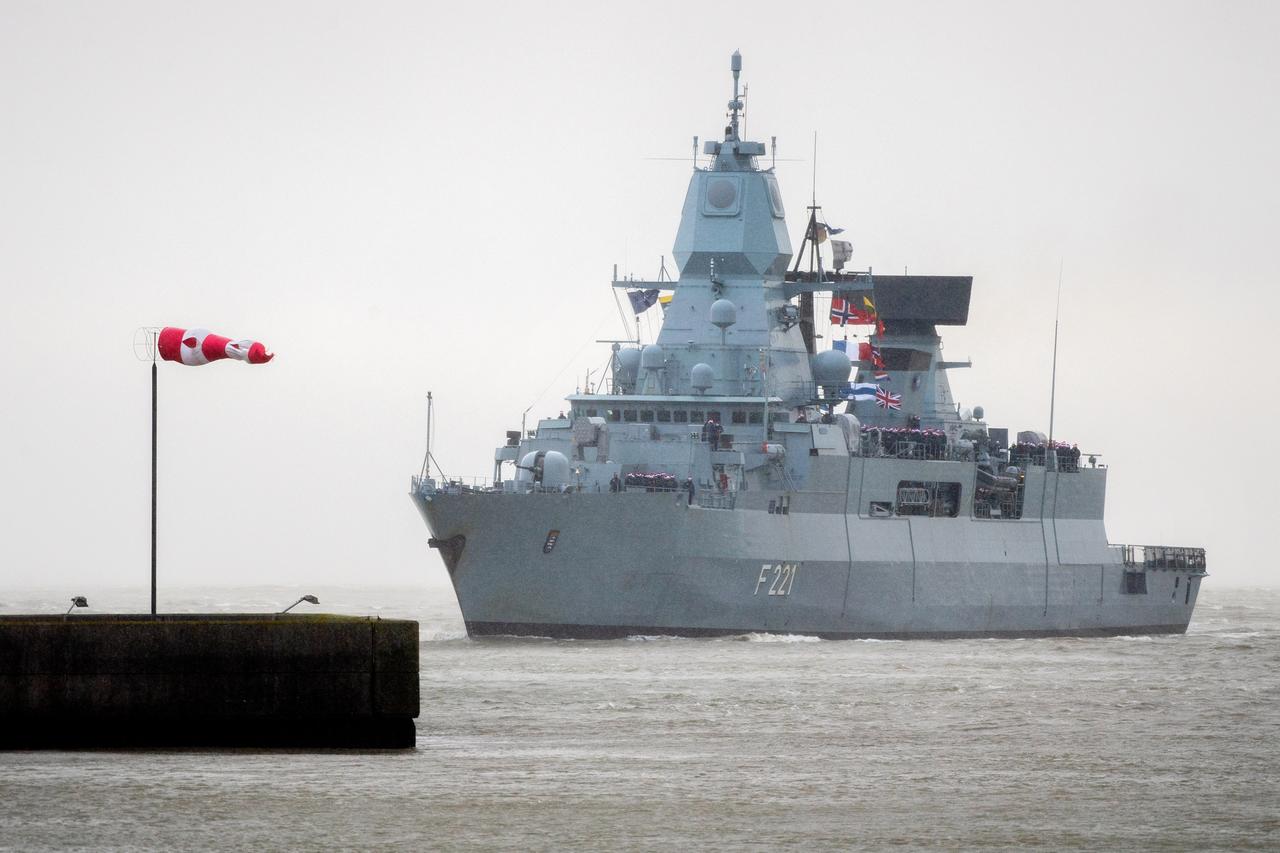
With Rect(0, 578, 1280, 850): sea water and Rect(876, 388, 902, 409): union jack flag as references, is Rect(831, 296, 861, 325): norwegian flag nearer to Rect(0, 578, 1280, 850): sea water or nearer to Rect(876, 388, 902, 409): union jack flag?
Rect(876, 388, 902, 409): union jack flag

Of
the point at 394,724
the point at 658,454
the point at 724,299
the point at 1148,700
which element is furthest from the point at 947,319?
the point at 394,724

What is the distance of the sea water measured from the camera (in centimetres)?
1872

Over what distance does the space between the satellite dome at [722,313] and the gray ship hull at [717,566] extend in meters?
4.31

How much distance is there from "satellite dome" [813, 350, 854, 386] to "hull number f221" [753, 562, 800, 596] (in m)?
6.74

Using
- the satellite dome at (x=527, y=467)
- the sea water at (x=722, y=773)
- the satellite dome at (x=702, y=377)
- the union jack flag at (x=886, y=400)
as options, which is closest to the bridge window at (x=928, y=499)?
the union jack flag at (x=886, y=400)

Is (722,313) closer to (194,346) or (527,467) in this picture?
(527,467)

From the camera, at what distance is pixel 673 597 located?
46.1m

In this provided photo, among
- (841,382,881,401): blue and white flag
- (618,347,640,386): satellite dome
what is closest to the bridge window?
(841,382,881,401): blue and white flag

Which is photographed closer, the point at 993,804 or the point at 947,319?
the point at 993,804

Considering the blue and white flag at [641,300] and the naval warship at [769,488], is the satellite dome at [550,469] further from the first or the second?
the blue and white flag at [641,300]

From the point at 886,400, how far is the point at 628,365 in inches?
321

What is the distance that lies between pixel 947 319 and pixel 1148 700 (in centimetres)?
2819

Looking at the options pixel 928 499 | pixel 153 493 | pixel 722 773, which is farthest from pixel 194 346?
pixel 928 499

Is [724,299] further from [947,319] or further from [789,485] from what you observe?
[947,319]
